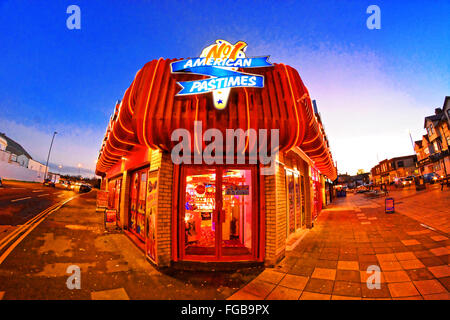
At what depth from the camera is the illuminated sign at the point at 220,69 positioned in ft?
15.1

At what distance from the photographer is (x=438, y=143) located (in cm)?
3478

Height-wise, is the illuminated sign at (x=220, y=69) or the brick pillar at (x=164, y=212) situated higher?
the illuminated sign at (x=220, y=69)

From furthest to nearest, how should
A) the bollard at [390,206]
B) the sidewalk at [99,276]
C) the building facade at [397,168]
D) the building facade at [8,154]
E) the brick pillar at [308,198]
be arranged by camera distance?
the building facade at [397,168]
the building facade at [8,154]
the bollard at [390,206]
the brick pillar at [308,198]
the sidewalk at [99,276]

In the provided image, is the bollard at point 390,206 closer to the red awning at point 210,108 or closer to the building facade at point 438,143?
the red awning at point 210,108

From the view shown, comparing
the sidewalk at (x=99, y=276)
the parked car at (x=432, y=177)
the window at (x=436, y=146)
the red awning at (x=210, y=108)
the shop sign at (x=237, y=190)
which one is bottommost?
the sidewalk at (x=99, y=276)

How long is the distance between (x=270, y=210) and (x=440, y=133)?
1858 inches

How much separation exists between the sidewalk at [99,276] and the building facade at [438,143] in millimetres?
45224

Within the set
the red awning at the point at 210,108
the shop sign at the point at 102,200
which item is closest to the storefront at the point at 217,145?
the red awning at the point at 210,108

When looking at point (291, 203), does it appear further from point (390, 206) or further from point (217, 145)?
point (390, 206)

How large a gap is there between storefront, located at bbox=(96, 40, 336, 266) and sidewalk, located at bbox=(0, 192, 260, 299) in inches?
25.8

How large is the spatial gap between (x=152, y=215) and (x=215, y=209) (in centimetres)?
176

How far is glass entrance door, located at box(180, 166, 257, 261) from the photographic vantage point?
5398 millimetres

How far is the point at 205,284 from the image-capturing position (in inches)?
166
